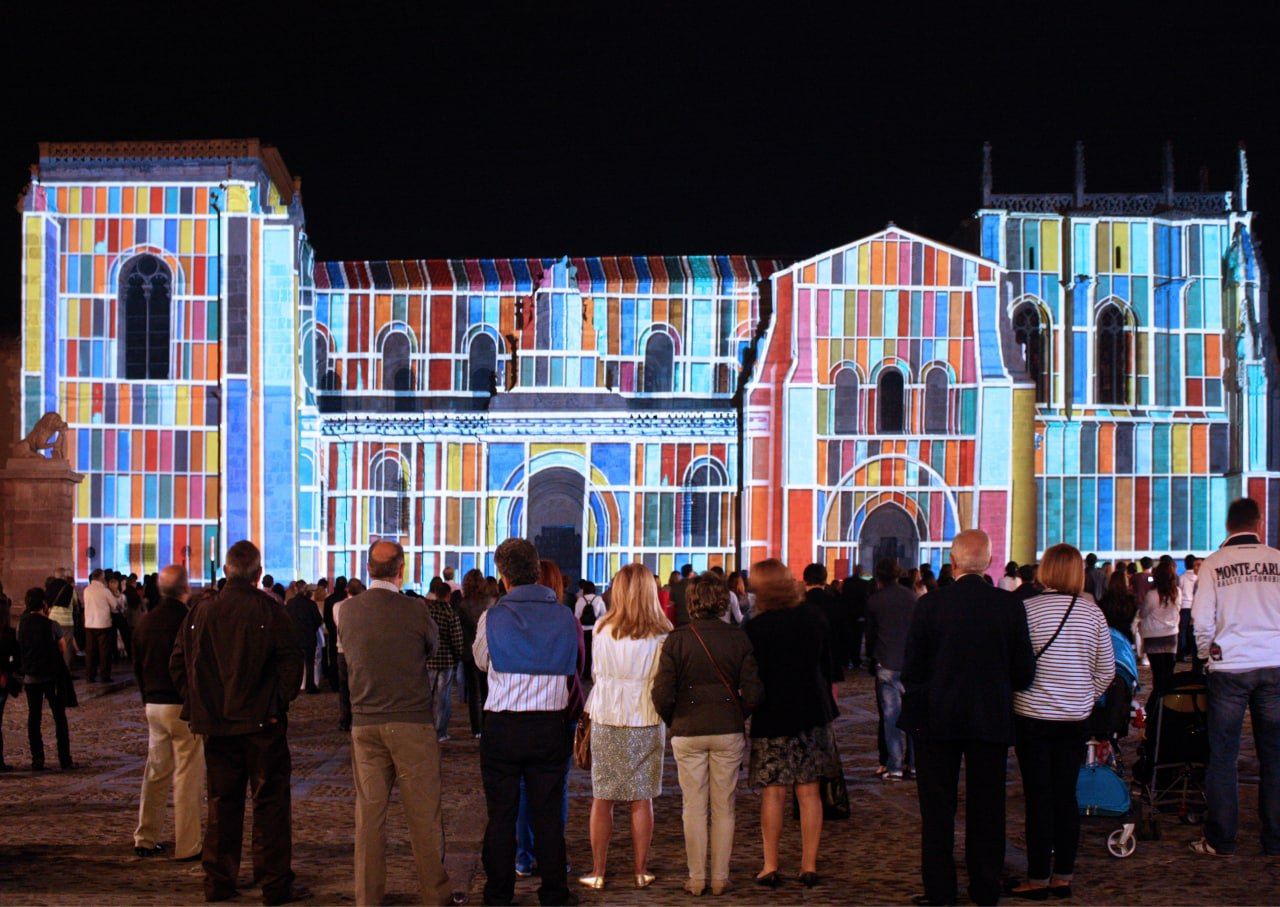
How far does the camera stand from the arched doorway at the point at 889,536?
44719mm

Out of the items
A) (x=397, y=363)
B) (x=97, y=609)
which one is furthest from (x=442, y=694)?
(x=397, y=363)

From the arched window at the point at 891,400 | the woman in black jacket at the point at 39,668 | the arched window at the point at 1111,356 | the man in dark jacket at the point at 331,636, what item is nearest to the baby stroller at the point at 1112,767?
the woman in black jacket at the point at 39,668

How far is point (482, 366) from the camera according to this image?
48.2 metres

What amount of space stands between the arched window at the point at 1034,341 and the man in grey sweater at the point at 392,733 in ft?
131

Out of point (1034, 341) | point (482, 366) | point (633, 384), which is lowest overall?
point (633, 384)

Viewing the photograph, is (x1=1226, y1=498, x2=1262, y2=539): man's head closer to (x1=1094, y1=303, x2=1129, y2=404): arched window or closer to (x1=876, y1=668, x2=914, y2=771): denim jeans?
(x1=876, y1=668, x2=914, y2=771): denim jeans

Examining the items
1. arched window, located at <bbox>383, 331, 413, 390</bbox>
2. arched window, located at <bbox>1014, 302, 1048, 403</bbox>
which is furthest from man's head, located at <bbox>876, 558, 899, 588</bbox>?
arched window, located at <bbox>383, 331, 413, 390</bbox>

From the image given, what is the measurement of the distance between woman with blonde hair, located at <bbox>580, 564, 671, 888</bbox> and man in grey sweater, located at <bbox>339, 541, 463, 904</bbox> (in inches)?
42.8

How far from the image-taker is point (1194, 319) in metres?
47.6

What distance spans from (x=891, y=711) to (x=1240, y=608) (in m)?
4.52

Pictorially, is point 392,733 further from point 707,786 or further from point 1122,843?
point 1122,843

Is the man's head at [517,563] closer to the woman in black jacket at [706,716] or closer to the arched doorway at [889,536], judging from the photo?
the woman in black jacket at [706,716]

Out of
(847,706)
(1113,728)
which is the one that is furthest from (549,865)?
(847,706)

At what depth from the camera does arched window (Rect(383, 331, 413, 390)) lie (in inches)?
1887
